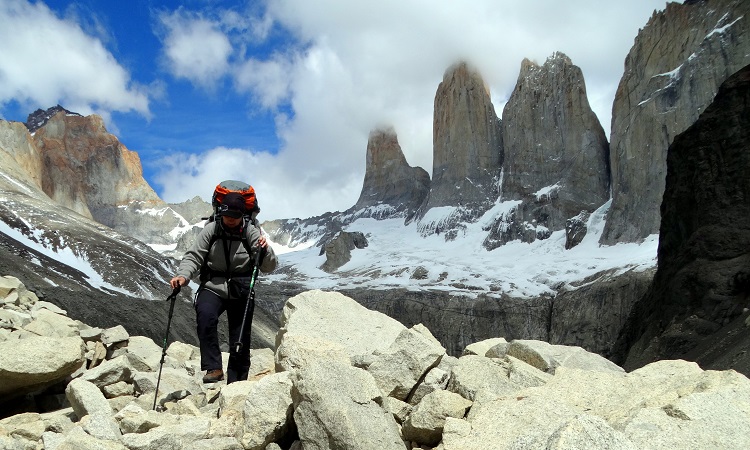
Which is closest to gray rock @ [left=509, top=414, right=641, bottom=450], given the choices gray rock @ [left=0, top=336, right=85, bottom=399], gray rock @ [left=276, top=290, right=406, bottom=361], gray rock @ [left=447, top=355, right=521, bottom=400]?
gray rock @ [left=447, top=355, right=521, bottom=400]

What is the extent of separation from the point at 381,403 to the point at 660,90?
98.4m

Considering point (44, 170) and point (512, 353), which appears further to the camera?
point (44, 170)

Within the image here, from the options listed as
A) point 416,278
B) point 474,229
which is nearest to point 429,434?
point 416,278

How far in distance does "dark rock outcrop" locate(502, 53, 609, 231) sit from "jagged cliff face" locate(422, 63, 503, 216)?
541cm

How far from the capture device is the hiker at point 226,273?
24.7ft

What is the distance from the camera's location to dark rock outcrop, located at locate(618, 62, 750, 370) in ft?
86.1

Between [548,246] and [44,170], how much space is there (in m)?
122

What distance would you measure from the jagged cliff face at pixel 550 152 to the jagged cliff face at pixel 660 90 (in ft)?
58.7

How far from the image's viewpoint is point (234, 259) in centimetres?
771

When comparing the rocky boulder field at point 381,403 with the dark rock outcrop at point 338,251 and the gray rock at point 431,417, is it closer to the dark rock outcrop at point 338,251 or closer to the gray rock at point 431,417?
the gray rock at point 431,417

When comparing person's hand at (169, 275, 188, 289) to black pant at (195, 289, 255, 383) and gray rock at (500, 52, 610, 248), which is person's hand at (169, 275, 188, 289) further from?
gray rock at (500, 52, 610, 248)

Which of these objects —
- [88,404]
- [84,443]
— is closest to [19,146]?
[88,404]

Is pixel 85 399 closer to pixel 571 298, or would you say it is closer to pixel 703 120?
pixel 703 120

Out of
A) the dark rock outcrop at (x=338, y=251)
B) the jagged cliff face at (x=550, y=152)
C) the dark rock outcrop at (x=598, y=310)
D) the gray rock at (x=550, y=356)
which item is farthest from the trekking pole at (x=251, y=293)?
the dark rock outcrop at (x=338, y=251)
